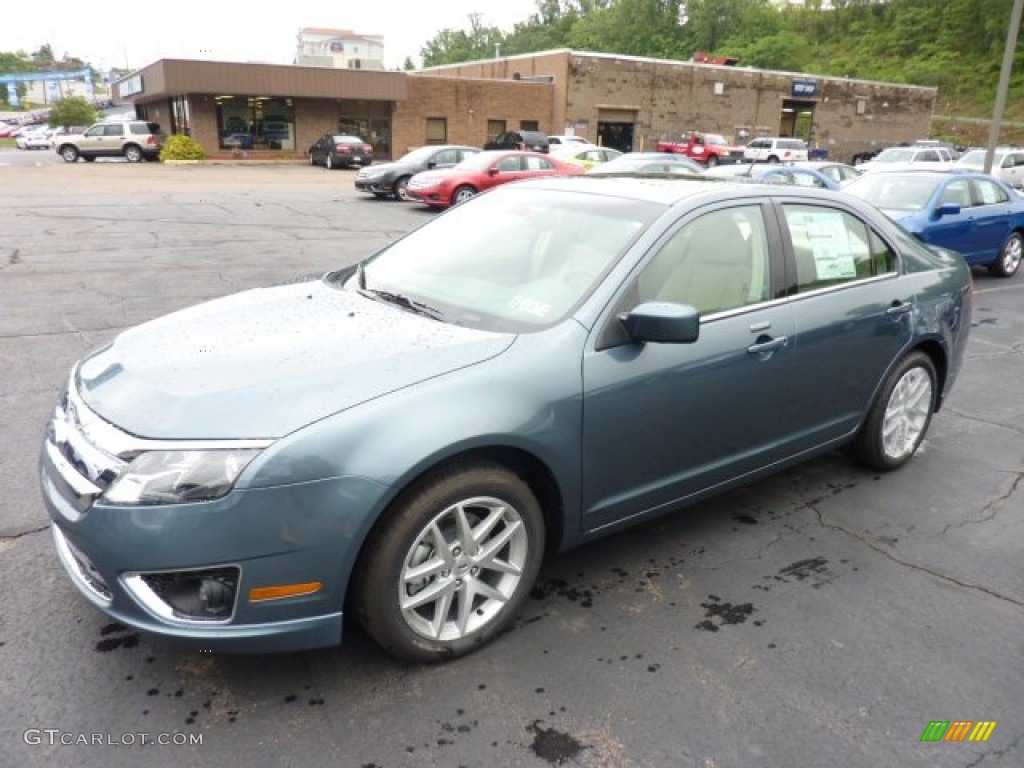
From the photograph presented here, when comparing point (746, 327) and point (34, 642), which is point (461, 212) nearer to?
point (746, 327)

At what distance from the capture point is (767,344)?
11.4 ft

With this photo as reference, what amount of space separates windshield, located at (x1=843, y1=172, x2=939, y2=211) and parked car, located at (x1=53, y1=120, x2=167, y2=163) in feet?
110

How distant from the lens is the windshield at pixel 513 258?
313 cm

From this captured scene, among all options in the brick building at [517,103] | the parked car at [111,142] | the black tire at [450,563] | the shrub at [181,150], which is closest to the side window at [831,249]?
the black tire at [450,563]

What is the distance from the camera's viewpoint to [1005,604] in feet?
10.7

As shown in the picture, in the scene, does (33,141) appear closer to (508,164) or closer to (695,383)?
(508,164)

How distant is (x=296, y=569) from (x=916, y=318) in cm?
356

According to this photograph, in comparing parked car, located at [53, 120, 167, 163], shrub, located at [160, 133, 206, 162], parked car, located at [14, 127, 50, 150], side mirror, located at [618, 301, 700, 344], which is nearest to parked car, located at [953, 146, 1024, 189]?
side mirror, located at [618, 301, 700, 344]

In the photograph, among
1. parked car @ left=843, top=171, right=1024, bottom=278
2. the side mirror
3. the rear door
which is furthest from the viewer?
parked car @ left=843, top=171, right=1024, bottom=278

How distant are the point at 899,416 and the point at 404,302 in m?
2.97

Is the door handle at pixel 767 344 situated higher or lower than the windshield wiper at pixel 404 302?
lower

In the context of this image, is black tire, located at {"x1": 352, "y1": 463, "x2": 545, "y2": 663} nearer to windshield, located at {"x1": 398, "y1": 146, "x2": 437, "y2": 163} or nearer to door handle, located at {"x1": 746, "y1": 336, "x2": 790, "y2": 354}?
door handle, located at {"x1": 746, "y1": 336, "x2": 790, "y2": 354}

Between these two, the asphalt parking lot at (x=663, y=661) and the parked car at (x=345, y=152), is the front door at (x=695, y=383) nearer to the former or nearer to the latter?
the asphalt parking lot at (x=663, y=661)

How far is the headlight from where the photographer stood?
2.26m
